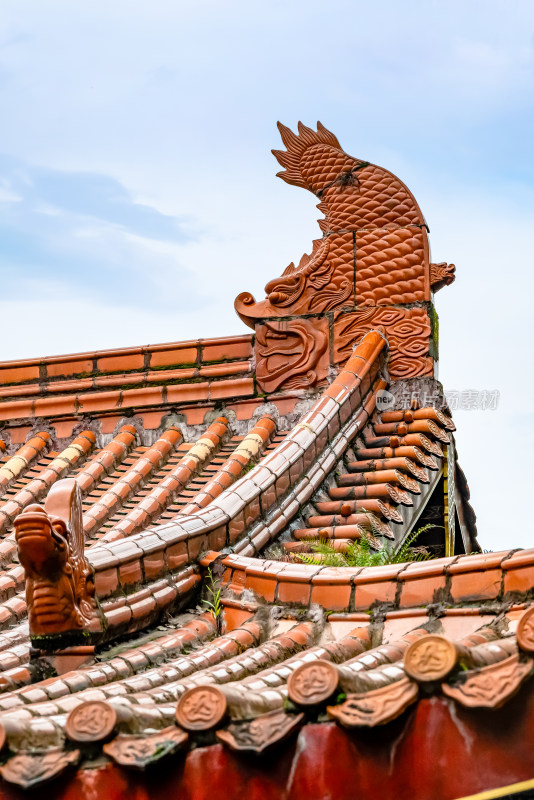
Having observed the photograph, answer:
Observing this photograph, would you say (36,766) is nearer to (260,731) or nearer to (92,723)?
(92,723)

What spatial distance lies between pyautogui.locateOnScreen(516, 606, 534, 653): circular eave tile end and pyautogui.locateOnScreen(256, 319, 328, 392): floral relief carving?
552 centimetres

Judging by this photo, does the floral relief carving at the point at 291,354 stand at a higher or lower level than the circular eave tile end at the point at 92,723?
higher

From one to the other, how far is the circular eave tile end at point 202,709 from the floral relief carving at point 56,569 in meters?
1.91

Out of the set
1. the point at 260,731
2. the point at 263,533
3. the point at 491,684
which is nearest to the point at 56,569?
the point at 263,533

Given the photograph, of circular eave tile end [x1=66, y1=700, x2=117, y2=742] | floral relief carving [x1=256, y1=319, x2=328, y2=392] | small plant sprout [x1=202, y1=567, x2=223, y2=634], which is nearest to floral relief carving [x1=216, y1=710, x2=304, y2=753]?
circular eave tile end [x1=66, y1=700, x2=117, y2=742]

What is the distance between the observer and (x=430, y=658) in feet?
15.3

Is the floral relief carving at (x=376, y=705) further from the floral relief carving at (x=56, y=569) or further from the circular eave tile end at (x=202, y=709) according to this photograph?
the floral relief carving at (x=56, y=569)

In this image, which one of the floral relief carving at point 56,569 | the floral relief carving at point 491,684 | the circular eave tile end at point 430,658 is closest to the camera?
the floral relief carving at point 491,684

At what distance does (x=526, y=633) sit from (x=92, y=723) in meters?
1.68

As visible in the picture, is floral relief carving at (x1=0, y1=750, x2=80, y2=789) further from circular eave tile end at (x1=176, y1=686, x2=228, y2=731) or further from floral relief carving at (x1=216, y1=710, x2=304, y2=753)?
floral relief carving at (x1=216, y1=710, x2=304, y2=753)

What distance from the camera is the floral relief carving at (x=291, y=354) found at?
33.0 feet

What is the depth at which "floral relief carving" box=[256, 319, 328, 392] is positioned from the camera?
10.1 metres

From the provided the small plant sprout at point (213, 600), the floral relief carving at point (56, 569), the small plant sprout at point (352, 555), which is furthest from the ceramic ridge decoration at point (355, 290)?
the floral relief carving at point (56, 569)

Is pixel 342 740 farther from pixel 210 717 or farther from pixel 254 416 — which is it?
pixel 254 416
